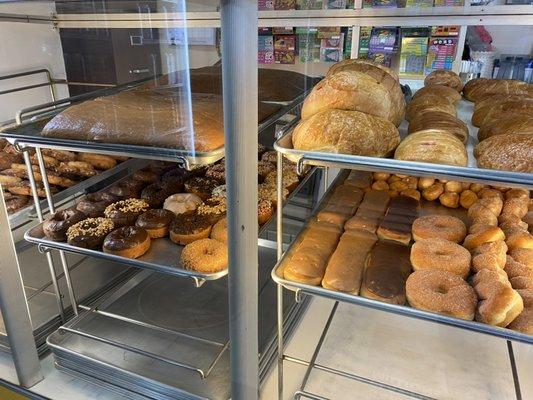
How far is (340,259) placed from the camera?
109 cm

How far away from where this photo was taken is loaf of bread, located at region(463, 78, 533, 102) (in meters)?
1.54

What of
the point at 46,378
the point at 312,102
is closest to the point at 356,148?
the point at 312,102

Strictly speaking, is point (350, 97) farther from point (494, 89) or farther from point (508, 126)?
point (494, 89)

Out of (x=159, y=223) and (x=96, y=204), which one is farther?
(x=96, y=204)

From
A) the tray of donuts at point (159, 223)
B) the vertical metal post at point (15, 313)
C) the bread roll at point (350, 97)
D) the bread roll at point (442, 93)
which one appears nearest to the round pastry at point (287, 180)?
the tray of donuts at point (159, 223)

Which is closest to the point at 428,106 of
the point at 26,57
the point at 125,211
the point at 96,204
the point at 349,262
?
the point at 349,262

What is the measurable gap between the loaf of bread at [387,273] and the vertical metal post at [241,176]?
281 mm

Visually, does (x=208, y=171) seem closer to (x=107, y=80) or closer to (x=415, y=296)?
(x=107, y=80)

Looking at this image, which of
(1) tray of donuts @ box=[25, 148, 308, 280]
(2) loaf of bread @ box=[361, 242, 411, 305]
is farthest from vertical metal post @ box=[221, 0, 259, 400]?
(2) loaf of bread @ box=[361, 242, 411, 305]

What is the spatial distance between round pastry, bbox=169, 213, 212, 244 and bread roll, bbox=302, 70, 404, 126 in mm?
442

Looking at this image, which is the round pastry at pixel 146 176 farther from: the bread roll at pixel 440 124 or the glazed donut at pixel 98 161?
the bread roll at pixel 440 124

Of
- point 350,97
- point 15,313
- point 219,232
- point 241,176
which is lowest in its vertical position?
point 15,313

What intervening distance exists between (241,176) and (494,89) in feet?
3.96

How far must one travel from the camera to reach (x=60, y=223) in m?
1.28
